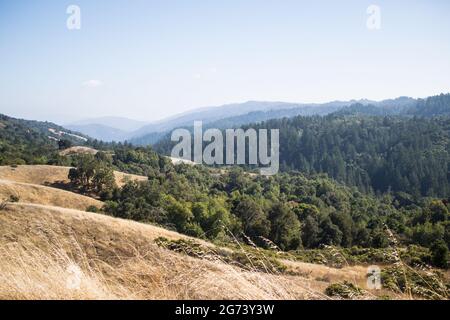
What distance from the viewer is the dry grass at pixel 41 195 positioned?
43688mm

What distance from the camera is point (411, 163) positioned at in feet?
521

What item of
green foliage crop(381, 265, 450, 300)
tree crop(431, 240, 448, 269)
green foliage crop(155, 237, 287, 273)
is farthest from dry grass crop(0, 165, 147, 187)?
green foliage crop(381, 265, 450, 300)

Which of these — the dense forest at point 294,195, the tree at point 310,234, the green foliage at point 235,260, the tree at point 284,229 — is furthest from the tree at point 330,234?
the green foliage at point 235,260

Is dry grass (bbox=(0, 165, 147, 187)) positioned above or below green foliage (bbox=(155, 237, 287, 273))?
below

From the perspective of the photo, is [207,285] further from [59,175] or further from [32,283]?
[59,175]

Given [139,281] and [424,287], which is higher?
[139,281]

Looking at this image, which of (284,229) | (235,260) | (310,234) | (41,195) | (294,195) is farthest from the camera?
(294,195)

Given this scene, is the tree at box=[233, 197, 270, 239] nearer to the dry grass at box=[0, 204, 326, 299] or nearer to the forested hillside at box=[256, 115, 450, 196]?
the dry grass at box=[0, 204, 326, 299]

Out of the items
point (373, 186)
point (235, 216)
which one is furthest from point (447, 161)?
point (235, 216)

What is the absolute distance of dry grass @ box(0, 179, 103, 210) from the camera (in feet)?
143

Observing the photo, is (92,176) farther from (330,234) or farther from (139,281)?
(139,281)

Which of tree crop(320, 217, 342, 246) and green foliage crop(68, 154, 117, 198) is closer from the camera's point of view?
tree crop(320, 217, 342, 246)

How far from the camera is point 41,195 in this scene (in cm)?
4659

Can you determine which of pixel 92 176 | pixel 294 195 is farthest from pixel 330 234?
pixel 92 176
